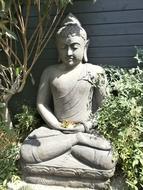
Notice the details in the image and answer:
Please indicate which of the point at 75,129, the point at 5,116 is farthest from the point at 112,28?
the point at 5,116

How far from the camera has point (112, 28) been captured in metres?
3.72

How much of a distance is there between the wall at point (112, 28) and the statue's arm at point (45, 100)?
1.75 ft

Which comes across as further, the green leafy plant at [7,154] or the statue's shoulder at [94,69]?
the statue's shoulder at [94,69]

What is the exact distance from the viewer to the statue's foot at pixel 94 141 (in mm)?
3227

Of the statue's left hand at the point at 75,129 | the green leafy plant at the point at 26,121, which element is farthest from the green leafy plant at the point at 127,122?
the green leafy plant at the point at 26,121

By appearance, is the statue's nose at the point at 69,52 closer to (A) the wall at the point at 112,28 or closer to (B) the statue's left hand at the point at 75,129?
(A) the wall at the point at 112,28

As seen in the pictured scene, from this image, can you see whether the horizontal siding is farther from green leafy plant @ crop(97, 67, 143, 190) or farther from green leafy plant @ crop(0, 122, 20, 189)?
green leafy plant @ crop(0, 122, 20, 189)

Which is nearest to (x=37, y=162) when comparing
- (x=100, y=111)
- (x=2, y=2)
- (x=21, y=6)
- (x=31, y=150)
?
(x=31, y=150)

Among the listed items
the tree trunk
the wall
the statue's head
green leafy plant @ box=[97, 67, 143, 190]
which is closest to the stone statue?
the statue's head

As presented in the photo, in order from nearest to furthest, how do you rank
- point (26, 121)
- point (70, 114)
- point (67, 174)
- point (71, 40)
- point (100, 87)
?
1. point (67, 174)
2. point (71, 40)
3. point (100, 87)
4. point (70, 114)
5. point (26, 121)

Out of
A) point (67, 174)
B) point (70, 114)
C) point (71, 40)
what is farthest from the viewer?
point (70, 114)

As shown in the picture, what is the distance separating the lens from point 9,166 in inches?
133

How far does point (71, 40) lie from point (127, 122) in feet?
2.95

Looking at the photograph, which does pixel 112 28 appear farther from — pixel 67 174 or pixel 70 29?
pixel 67 174
